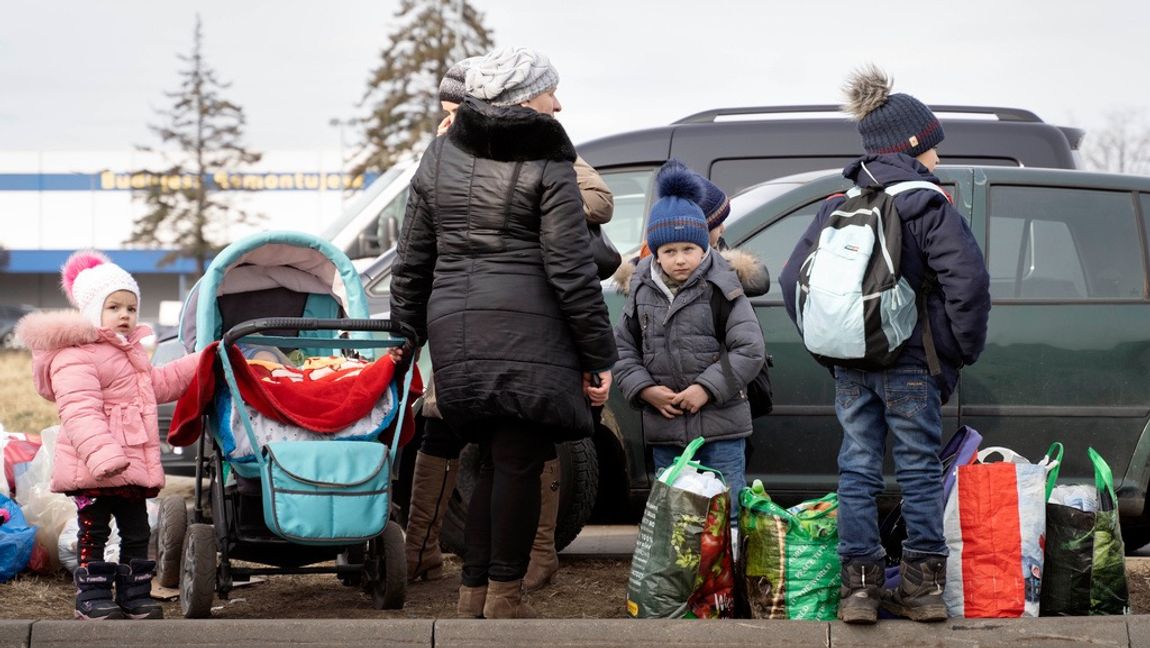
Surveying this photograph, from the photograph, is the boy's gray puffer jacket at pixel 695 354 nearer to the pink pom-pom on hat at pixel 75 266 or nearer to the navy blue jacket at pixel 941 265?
the navy blue jacket at pixel 941 265

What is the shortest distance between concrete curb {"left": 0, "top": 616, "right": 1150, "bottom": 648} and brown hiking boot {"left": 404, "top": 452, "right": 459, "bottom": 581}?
1238 millimetres

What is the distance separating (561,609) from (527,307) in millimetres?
1479

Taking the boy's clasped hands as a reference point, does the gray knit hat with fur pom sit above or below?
above

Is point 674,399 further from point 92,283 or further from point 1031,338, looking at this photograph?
point 92,283

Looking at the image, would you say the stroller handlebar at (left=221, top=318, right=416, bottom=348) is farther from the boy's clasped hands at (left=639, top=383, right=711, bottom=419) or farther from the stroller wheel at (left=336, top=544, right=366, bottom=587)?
the boy's clasped hands at (left=639, top=383, right=711, bottom=419)

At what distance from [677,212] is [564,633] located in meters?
1.75

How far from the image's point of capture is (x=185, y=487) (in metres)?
9.85

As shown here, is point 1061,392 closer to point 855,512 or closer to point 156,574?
point 855,512

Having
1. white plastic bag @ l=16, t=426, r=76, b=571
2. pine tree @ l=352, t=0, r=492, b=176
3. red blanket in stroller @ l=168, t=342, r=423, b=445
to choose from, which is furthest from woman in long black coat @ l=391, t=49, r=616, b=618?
pine tree @ l=352, t=0, r=492, b=176

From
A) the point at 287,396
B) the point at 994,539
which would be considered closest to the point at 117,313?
the point at 287,396

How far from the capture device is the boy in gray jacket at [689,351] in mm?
5250

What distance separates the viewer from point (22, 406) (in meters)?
16.1

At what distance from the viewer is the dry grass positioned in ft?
46.3

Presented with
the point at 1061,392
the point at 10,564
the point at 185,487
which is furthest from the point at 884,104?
the point at 185,487
